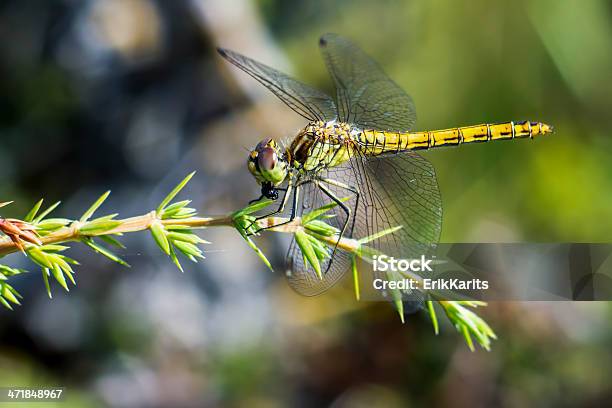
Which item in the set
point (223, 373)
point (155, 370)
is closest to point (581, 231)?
point (223, 373)

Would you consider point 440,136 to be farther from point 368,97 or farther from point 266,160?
point 266,160

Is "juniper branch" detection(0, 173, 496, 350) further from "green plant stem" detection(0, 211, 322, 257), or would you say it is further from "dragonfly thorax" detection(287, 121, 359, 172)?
"dragonfly thorax" detection(287, 121, 359, 172)

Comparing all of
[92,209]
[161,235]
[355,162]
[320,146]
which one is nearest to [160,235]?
[161,235]

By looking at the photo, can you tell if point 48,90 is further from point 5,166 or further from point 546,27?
point 546,27

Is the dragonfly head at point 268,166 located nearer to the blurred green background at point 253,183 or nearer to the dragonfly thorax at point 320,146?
the dragonfly thorax at point 320,146

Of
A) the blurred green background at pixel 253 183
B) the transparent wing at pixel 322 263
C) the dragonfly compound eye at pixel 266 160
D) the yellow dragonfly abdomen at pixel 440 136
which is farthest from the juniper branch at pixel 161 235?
the blurred green background at pixel 253 183

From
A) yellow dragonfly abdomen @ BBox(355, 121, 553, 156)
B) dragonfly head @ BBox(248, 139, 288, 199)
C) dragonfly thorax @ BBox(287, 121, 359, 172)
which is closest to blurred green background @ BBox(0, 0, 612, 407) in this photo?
yellow dragonfly abdomen @ BBox(355, 121, 553, 156)
